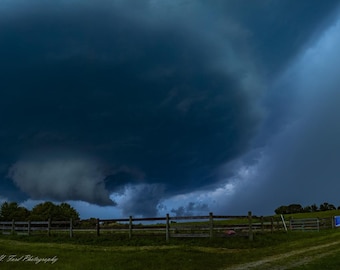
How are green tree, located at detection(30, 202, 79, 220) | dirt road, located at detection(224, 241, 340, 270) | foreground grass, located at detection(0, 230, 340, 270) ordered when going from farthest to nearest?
1. green tree, located at detection(30, 202, 79, 220)
2. foreground grass, located at detection(0, 230, 340, 270)
3. dirt road, located at detection(224, 241, 340, 270)

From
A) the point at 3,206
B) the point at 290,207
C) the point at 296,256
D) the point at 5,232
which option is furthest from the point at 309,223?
the point at 290,207

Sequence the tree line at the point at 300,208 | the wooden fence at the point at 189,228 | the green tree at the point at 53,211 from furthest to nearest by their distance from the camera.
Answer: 1. the tree line at the point at 300,208
2. the green tree at the point at 53,211
3. the wooden fence at the point at 189,228

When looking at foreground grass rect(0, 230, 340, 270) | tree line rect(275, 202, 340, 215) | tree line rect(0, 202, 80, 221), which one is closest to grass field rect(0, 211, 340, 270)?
foreground grass rect(0, 230, 340, 270)

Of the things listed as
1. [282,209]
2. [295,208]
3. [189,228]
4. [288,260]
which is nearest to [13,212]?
[189,228]

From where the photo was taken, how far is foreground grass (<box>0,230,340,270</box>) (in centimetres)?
1770

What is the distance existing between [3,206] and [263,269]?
3458 inches

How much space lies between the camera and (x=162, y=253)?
21125 millimetres

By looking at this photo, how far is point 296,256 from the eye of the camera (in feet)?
58.9

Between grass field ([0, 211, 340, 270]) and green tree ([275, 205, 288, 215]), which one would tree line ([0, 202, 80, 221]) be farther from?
green tree ([275, 205, 288, 215])

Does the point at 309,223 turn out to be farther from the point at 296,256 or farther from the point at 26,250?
the point at 26,250

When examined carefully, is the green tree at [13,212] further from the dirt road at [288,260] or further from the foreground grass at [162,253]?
the dirt road at [288,260]

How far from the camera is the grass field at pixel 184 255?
16.8 metres

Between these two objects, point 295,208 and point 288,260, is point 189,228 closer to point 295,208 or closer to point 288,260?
point 288,260

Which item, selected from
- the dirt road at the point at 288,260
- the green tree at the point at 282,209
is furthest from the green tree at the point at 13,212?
the green tree at the point at 282,209
